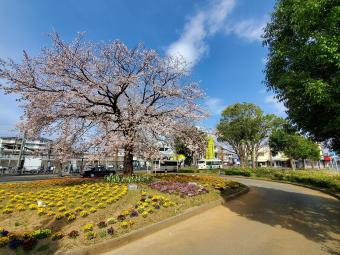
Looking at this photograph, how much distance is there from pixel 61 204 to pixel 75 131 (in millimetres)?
5553

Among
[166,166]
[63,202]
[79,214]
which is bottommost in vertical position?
[79,214]

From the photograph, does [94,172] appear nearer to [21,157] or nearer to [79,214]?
[21,157]

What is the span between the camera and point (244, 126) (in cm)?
4122

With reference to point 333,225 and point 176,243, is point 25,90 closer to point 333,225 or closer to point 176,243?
point 176,243

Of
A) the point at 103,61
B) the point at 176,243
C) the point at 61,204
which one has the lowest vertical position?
the point at 176,243

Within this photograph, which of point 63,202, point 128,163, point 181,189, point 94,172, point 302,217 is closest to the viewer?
point 302,217

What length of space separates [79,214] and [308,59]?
942cm

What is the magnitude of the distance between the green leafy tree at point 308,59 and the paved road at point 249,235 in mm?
3498

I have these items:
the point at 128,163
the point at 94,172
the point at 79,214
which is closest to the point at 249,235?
the point at 79,214

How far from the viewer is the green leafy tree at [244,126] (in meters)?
41.5

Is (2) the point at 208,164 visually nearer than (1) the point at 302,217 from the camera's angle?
No

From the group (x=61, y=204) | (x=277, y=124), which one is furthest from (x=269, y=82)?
(x=277, y=124)

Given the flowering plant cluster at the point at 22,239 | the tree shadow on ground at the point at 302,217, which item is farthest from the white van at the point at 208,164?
the flowering plant cluster at the point at 22,239

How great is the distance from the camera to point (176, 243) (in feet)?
21.0
